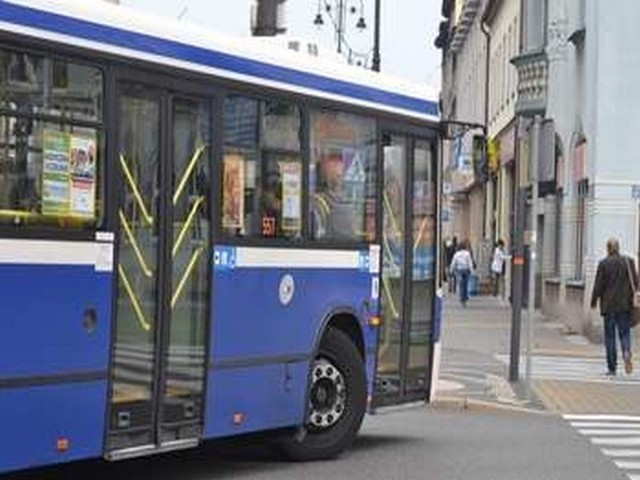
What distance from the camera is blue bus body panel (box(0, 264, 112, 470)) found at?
8234 millimetres

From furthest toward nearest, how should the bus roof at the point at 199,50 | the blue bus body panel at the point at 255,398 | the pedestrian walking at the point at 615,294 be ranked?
the pedestrian walking at the point at 615,294 → the blue bus body panel at the point at 255,398 → the bus roof at the point at 199,50

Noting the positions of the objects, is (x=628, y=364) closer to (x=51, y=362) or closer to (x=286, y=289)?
(x=286, y=289)

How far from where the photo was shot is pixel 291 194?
11.0m

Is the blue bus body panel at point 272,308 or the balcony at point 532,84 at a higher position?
the balcony at point 532,84

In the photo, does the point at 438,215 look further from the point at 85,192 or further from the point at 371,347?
the point at 85,192

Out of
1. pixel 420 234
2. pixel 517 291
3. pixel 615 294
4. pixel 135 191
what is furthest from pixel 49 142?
pixel 615 294

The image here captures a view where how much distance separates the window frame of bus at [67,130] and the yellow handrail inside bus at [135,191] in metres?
0.18

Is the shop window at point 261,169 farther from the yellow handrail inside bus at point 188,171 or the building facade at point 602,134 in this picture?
the building facade at point 602,134

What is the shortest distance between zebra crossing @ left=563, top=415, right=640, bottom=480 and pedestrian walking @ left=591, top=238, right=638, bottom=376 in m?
4.31

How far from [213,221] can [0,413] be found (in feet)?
7.74

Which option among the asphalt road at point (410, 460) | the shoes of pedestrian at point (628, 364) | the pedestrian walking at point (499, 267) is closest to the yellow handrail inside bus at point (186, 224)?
the asphalt road at point (410, 460)

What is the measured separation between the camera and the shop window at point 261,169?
1023 cm

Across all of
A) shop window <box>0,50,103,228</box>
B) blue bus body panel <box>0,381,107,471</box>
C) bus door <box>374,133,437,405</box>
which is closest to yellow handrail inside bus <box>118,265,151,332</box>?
shop window <box>0,50,103,228</box>

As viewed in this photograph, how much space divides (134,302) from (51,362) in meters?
0.85
